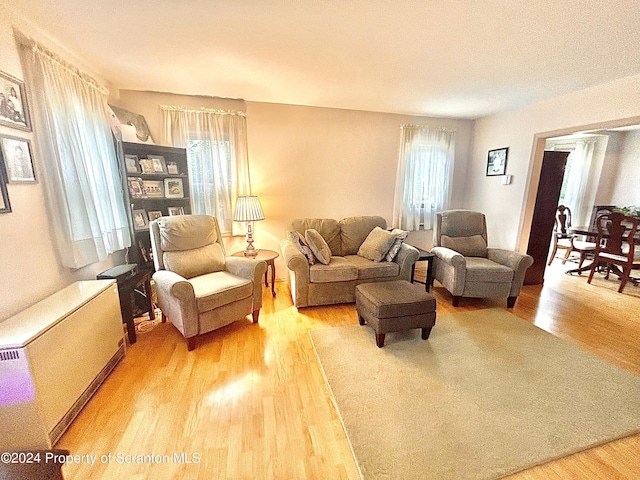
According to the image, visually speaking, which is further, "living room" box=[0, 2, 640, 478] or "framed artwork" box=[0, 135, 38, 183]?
"living room" box=[0, 2, 640, 478]

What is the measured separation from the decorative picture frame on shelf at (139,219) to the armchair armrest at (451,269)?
3326mm

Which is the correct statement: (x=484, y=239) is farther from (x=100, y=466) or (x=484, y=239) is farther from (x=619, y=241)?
(x=100, y=466)

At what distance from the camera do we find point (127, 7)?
155 centimetres

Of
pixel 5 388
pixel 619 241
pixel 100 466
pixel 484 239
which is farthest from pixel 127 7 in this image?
pixel 619 241

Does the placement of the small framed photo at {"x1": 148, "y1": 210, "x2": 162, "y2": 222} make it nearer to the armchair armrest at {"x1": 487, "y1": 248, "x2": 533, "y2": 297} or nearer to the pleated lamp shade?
the pleated lamp shade

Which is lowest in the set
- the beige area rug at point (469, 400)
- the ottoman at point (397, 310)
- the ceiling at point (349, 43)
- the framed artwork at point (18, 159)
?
the beige area rug at point (469, 400)

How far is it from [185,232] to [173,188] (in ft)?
2.69

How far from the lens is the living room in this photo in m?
2.02

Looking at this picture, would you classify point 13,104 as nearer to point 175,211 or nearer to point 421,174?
point 175,211

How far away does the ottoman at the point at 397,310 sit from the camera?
2.09 m

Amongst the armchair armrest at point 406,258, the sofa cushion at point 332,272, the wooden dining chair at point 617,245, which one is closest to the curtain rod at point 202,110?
the sofa cushion at point 332,272

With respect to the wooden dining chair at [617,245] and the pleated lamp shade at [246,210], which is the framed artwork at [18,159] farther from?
the wooden dining chair at [617,245]

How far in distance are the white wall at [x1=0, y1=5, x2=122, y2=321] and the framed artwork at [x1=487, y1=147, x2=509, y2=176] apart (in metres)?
4.74

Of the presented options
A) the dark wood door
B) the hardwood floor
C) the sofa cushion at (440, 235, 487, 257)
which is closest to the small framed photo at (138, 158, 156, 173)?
the hardwood floor
